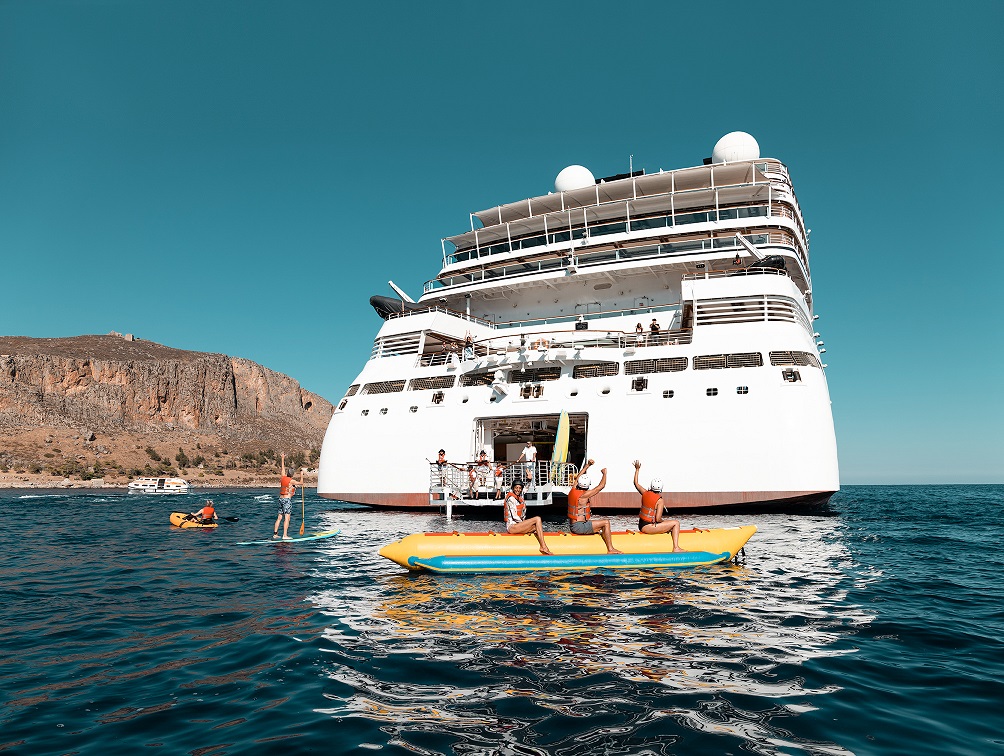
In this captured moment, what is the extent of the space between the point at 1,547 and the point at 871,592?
18.2 m

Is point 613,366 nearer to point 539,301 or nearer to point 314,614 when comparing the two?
point 539,301

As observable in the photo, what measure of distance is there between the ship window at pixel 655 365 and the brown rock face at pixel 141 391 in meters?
81.7

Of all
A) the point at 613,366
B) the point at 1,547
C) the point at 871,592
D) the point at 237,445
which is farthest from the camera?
the point at 237,445

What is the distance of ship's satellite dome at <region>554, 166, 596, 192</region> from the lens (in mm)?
31688

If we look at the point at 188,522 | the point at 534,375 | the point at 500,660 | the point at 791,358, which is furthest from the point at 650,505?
the point at 188,522

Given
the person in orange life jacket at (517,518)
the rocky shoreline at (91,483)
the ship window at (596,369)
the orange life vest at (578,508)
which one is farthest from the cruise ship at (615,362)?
the rocky shoreline at (91,483)

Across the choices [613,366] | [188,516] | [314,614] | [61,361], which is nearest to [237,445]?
[61,361]

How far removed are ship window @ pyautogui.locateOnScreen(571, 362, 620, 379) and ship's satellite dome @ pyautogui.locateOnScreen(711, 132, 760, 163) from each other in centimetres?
1483

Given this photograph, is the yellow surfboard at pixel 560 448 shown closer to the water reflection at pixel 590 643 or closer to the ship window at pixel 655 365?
the ship window at pixel 655 365

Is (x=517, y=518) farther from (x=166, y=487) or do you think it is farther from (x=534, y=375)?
(x=166, y=487)

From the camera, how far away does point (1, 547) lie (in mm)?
14781

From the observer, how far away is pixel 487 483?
19328mm

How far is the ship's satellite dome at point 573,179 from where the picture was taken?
31688 mm

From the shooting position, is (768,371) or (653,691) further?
(768,371)
